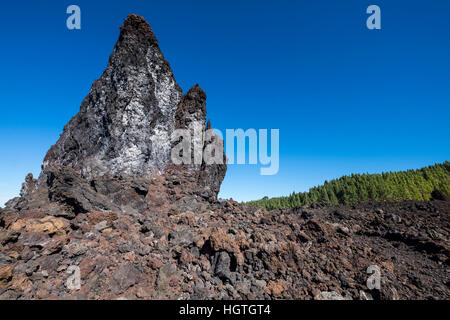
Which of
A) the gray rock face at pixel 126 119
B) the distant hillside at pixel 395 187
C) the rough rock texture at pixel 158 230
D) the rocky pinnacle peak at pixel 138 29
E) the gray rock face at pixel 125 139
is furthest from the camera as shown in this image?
the distant hillside at pixel 395 187

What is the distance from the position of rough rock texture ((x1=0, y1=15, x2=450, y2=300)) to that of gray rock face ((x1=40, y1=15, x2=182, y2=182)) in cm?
Answer: 9

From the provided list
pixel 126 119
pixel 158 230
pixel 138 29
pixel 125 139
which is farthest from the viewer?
pixel 138 29

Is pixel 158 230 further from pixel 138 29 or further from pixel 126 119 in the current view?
pixel 138 29

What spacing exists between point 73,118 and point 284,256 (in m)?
21.2

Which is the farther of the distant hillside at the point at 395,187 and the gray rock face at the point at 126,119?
the distant hillside at the point at 395,187

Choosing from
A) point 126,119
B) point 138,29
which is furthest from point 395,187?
point 138,29

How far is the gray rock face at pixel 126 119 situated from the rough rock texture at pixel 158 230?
0.09 meters

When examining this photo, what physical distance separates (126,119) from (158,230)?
10.0 metres

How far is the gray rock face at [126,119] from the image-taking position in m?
15.5

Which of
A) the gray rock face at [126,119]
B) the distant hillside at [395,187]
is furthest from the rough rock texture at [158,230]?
the distant hillside at [395,187]

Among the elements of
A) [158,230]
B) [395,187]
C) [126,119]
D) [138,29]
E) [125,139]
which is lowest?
[158,230]

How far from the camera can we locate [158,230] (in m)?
12.2

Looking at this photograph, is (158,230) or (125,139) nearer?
(158,230)

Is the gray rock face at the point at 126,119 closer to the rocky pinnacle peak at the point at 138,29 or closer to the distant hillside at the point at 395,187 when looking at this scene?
the rocky pinnacle peak at the point at 138,29
